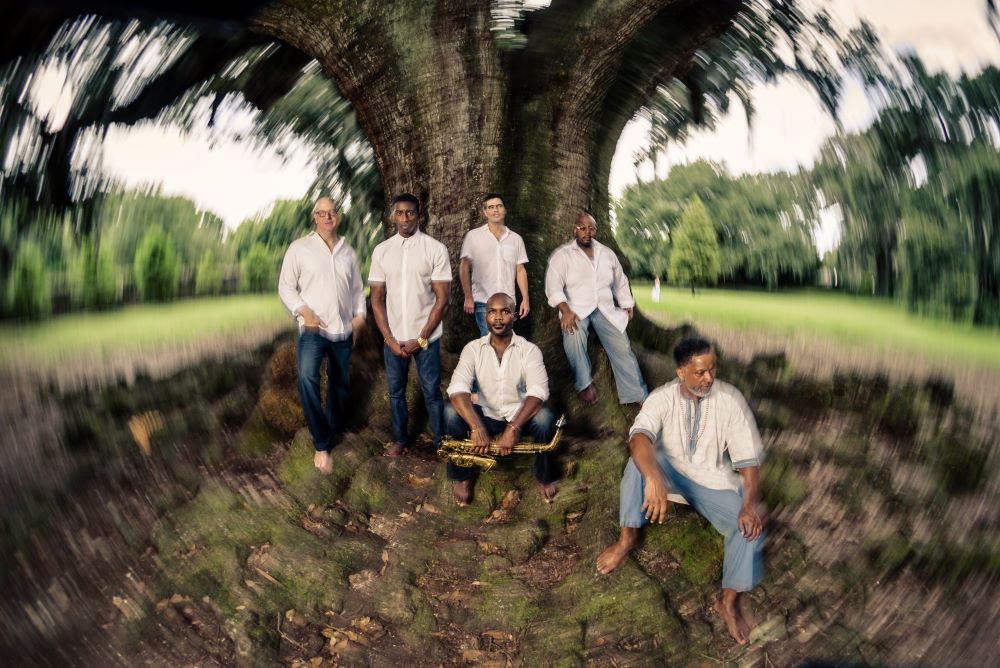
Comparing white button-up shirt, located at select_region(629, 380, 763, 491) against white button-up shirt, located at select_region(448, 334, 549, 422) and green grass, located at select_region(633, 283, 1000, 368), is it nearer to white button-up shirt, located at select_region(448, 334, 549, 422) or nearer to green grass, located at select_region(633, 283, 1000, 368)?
white button-up shirt, located at select_region(448, 334, 549, 422)

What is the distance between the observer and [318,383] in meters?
5.03

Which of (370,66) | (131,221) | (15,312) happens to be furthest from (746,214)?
(370,66)

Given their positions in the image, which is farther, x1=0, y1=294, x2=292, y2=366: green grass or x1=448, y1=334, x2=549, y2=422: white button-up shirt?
x1=0, y1=294, x2=292, y2=366: green grass

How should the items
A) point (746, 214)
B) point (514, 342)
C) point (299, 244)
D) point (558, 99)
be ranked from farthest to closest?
point (746, 214) → point (558, 99) → point (299, 244) → point (514, 342)

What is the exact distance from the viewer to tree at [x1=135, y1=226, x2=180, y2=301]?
2634 cm

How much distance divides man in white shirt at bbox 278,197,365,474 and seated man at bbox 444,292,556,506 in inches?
39.6

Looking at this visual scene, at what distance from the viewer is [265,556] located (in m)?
4.76

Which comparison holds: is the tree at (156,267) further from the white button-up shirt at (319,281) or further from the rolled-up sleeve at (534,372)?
the rolled-up sleeve at (534,372)

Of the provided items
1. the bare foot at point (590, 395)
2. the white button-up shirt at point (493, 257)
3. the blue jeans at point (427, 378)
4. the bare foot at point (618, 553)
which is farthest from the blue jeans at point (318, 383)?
the bare foot at point (618, 553)

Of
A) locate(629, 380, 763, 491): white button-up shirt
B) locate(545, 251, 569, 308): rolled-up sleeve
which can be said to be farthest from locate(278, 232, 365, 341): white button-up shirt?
locate(629, 380, 763, 491): white button-up shirt

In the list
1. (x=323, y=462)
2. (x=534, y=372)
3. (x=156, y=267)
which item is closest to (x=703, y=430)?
(x=534, y=372)

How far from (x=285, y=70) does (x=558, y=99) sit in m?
3.64

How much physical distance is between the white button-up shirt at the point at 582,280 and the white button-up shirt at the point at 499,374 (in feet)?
4.43

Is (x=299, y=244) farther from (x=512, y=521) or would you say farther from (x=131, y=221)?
(x=131, y=221)
